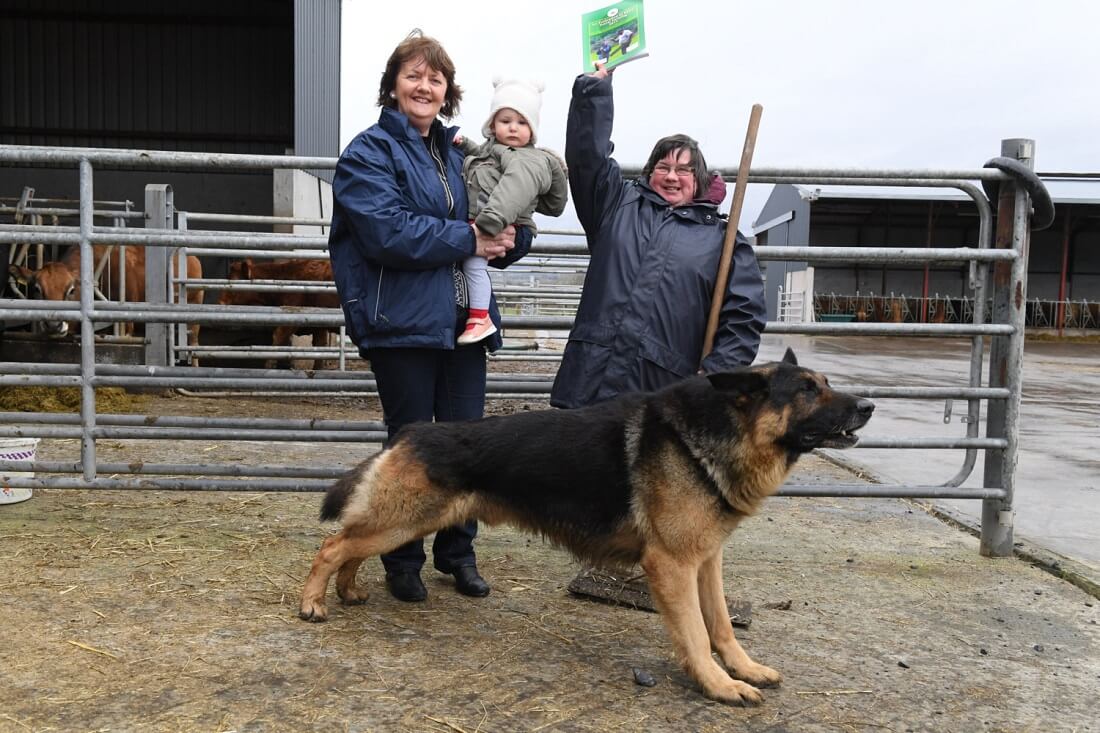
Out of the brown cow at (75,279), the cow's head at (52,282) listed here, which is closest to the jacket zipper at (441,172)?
the brown cow at (75,279)

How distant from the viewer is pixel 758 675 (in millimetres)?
3025

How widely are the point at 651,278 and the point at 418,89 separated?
1224 millimetres

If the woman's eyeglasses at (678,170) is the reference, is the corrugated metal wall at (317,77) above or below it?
above

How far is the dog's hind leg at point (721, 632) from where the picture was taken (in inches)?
119

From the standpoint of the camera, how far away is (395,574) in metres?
3.77

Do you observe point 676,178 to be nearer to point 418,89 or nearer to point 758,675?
point 418,89

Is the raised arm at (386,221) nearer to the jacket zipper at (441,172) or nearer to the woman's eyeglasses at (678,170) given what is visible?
the jacket zipper at (441,172)

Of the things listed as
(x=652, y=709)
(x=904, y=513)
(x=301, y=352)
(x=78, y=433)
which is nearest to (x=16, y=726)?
(x=652, y=709)

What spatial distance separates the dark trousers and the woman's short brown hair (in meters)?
1.07

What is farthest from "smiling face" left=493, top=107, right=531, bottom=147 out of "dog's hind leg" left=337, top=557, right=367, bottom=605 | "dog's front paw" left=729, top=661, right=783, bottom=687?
"dog's front paw" left=729, top=661, right=783, bottom=687

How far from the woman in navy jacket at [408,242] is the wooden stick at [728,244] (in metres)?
0.87

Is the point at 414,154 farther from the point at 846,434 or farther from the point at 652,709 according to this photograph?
the point at 652,709

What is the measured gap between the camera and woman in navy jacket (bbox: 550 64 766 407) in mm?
3541

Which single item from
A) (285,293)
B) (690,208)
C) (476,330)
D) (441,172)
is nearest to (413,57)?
(441,172)
